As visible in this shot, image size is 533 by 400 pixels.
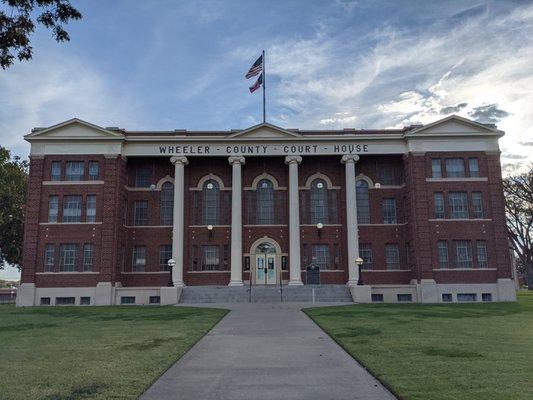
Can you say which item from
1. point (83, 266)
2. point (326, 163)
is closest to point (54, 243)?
point (83, 266)

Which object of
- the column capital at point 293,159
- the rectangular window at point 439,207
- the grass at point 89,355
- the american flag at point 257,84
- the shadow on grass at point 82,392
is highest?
the american flag at point 257,84

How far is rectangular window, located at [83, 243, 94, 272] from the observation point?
35125 millimetres

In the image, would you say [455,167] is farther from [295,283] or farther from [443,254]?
[295,283]

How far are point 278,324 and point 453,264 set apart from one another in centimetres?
2113

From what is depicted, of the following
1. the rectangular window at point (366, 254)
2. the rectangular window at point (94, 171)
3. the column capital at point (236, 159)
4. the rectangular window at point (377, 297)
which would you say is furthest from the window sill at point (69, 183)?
the rectangular window at point (377, 297)

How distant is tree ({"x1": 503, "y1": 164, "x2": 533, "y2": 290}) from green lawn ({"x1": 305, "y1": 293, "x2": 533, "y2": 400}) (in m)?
31.7

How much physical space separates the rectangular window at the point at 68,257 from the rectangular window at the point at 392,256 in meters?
23.3

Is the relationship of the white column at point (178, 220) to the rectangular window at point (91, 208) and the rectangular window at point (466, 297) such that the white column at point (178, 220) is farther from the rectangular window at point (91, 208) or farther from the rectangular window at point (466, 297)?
the rectangular window at point (466, 297)

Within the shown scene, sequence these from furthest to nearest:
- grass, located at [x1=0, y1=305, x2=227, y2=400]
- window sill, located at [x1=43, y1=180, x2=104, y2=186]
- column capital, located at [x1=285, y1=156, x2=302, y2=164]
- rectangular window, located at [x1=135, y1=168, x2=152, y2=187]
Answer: rectangular window, located at [x1=135, y1=168, x2=152, y2=187]
column capital, located at [x1=285, y1=156, x2=302, y2=164]
window sill, located at [x1=43, y1=180, x2=104, y2=186]
grass, located at [x1=0, y1=305, x2=227, y2=400]

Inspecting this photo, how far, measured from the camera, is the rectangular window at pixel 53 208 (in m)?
35.9

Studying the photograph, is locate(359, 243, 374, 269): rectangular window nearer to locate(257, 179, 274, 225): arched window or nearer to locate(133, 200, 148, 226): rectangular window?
locate(257, 179, 274, 225): arched window

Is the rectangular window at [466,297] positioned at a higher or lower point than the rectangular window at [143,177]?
lower

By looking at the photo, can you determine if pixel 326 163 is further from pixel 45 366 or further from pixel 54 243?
pixel 45 366

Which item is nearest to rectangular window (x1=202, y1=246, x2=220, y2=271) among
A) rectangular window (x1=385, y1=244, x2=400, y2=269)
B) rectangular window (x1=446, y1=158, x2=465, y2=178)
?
rectangular window (x1=385, y1=244, x2=400, y2=269)
